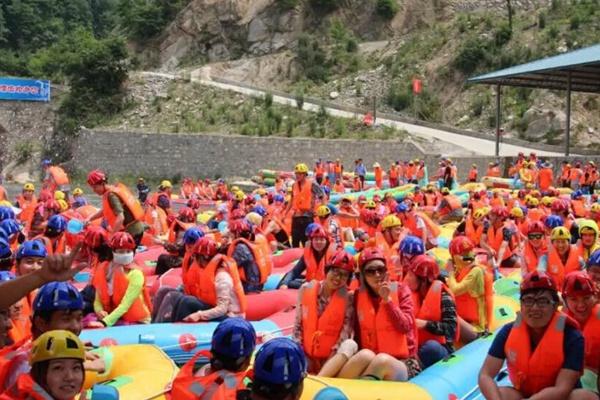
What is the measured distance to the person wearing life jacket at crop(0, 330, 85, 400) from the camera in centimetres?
306

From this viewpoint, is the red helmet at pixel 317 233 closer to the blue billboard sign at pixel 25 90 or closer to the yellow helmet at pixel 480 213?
the yellow helmet at pixel 480 213

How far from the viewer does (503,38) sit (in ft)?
133

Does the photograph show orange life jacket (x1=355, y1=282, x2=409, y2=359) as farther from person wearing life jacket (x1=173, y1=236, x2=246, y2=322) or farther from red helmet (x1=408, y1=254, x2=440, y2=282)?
person wearing life jacket (x1=173, y1=236, x2=246, y2=322)

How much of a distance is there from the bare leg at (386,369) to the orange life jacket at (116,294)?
89.4 inches

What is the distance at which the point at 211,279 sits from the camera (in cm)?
661

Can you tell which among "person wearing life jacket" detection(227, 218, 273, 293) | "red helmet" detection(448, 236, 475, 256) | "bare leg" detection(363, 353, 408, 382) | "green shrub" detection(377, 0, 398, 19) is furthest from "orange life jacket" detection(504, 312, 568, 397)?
"green shrub" detection(377, 0, 398, 19)

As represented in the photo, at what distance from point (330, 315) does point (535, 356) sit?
1444mm

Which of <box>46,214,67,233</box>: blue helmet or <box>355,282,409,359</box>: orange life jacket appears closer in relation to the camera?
<box>355,282,409,359</box>: orange life jacket

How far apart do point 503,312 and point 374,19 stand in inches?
1698

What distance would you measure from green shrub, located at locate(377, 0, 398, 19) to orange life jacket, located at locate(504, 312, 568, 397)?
1782 inches

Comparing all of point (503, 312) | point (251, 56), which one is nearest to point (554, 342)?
point (503, 312)

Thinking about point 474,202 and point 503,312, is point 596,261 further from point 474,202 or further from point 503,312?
point 474,202

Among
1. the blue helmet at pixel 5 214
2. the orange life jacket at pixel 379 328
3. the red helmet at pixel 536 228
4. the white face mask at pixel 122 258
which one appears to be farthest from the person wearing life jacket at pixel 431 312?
the blue helmet at pixel 5 214

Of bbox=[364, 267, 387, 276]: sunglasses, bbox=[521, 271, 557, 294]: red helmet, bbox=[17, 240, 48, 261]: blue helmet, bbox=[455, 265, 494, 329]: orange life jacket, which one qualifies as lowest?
bbox=[455, 265, 494, 329]: orange life jacket
